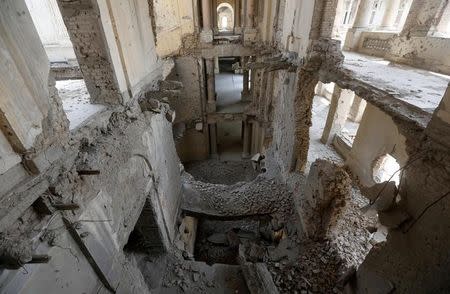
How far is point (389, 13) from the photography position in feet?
36.7

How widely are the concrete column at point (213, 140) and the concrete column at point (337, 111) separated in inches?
201

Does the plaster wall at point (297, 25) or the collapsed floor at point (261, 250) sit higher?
the plaster wall at point (297, 25)

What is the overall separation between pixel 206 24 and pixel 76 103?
756 cm

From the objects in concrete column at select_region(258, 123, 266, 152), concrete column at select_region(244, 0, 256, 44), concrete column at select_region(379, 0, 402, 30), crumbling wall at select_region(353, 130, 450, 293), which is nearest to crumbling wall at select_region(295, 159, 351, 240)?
crumbling wall at select_region(353, 130, 450, 293)

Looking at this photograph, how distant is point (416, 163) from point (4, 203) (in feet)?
13.0

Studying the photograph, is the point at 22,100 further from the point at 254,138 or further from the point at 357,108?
the point at 357,108

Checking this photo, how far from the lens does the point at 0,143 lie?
5.85 feet

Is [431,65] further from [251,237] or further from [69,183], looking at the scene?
[69,183]

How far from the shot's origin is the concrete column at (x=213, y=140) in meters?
11.7

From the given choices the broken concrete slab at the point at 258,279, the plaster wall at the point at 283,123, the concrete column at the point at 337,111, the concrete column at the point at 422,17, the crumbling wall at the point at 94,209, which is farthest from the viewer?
the concrete column at the point at 337,111

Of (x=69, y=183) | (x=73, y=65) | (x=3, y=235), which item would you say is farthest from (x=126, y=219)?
(x=73, y=65)

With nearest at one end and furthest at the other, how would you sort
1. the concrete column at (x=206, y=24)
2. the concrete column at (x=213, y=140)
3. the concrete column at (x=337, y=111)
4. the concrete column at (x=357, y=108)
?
1. the concrete column at (x=337, y=111)
2. the concrete column at (x=206, y=24)
3. the concrete column at (x=357, y=108)
4. the concrete column at (x=213, y=140)

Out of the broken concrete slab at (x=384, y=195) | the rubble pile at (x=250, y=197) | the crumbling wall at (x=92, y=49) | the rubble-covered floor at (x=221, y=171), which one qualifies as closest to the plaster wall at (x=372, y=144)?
the rubble pile at (x=250, y=197)

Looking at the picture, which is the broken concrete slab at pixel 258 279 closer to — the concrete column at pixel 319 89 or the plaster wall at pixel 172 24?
the plaster wall at pixel 172 24
